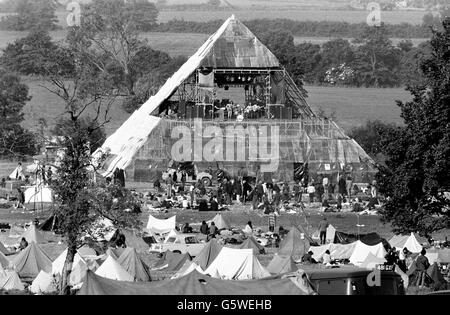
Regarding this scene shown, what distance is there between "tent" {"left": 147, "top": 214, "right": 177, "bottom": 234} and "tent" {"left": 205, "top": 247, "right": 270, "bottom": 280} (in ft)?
30.6

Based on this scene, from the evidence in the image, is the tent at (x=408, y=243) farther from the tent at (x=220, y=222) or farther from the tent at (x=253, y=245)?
the tent at (x=220, y=222)

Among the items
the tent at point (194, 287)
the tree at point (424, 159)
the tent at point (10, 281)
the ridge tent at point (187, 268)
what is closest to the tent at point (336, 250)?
the tree at point (424, 159)

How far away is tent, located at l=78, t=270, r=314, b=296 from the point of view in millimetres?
29547

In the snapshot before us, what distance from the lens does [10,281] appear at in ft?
122

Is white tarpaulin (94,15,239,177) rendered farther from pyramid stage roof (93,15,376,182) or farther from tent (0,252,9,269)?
tent (0,252,9,269)

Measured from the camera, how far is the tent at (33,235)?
46.8 metres

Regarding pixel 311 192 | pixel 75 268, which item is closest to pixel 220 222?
pixel 311 192

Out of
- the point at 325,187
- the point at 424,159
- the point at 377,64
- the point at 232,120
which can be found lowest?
the point at 325,187

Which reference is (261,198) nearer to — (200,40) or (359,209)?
(359,209)

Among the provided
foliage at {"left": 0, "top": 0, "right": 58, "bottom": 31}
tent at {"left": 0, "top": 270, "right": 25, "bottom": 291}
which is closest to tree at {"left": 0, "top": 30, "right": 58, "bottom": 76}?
foliage at {"left": 0, "top": 0, "right": 58, "bottom": 31}

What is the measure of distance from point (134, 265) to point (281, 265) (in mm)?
3809

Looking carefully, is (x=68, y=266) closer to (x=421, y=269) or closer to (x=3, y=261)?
(x=3, y=261)

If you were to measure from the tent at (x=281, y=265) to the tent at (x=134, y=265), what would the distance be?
126 inches
